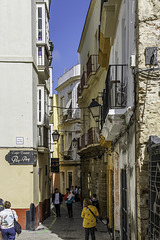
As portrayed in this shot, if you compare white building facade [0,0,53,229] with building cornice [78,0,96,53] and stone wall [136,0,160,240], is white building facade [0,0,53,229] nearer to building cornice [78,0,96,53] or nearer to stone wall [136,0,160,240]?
building cornice [78,0,96,53]

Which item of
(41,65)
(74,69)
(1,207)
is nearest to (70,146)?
(74,69)

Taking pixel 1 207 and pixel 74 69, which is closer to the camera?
pixel 1 207

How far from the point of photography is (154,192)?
19.8 feet

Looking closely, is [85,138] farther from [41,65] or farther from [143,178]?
[143,178]

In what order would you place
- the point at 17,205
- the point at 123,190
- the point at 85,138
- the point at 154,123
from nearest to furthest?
the point at 154,123, the point at 123,190, the point at 17,205, the point at 85,138

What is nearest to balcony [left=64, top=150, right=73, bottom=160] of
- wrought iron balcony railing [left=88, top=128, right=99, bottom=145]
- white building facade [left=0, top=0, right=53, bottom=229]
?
wrought iron balcony railing [left=88, top=128, right=99, bottom=145]

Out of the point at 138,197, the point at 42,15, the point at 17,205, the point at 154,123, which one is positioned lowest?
the point at 17,205

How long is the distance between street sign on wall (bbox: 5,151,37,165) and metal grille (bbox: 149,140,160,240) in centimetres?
1038

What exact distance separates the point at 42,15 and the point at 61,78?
22990 mm

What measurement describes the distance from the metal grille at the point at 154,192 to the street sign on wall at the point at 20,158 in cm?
1038

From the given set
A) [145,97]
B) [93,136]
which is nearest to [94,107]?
[145,97]

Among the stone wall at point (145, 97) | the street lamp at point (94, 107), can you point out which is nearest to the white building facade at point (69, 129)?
the street lamp at point (94, 107)

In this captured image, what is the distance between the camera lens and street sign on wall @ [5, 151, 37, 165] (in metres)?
16.2

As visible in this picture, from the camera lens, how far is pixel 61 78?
41.4m
